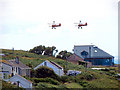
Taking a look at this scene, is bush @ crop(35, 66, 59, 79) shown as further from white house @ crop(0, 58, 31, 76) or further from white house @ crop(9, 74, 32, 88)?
white house @ crop(9, 74, 32, 88)

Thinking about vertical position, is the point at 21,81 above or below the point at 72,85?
above

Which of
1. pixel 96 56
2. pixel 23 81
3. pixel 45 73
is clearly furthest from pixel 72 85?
pixel 96 56

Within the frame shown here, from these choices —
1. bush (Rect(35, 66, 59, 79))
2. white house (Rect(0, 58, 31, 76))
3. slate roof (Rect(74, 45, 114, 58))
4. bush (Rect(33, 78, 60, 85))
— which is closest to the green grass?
bush (Rect(33, 78, 60, 85))

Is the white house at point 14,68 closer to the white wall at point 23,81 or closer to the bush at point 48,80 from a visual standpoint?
the bush at point 48,80

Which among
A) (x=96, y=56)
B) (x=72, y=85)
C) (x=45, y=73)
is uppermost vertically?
(x=96, y=56)

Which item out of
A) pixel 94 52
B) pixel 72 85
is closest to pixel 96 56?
pixel 94 52

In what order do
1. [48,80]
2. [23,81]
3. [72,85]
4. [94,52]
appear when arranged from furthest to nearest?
1. [94,52]
2. [72,85]
3. [48,80]
4. [23,81]

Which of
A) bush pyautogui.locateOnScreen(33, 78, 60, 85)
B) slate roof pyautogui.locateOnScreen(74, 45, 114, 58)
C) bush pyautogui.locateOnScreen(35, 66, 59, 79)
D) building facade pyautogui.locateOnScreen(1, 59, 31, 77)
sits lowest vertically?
bush pyautogui.locateOnScreen(33, 78, 60, 85)

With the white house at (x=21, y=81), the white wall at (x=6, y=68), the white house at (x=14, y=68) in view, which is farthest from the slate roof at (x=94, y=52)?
the white house at (x=21, y=81)

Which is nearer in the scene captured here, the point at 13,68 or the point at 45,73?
the point at 13,68

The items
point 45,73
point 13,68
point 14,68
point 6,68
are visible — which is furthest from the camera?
point 45,73

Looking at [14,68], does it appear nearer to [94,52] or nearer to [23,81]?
[23,81]

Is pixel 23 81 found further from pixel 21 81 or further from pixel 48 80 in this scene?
pixel 48 80
